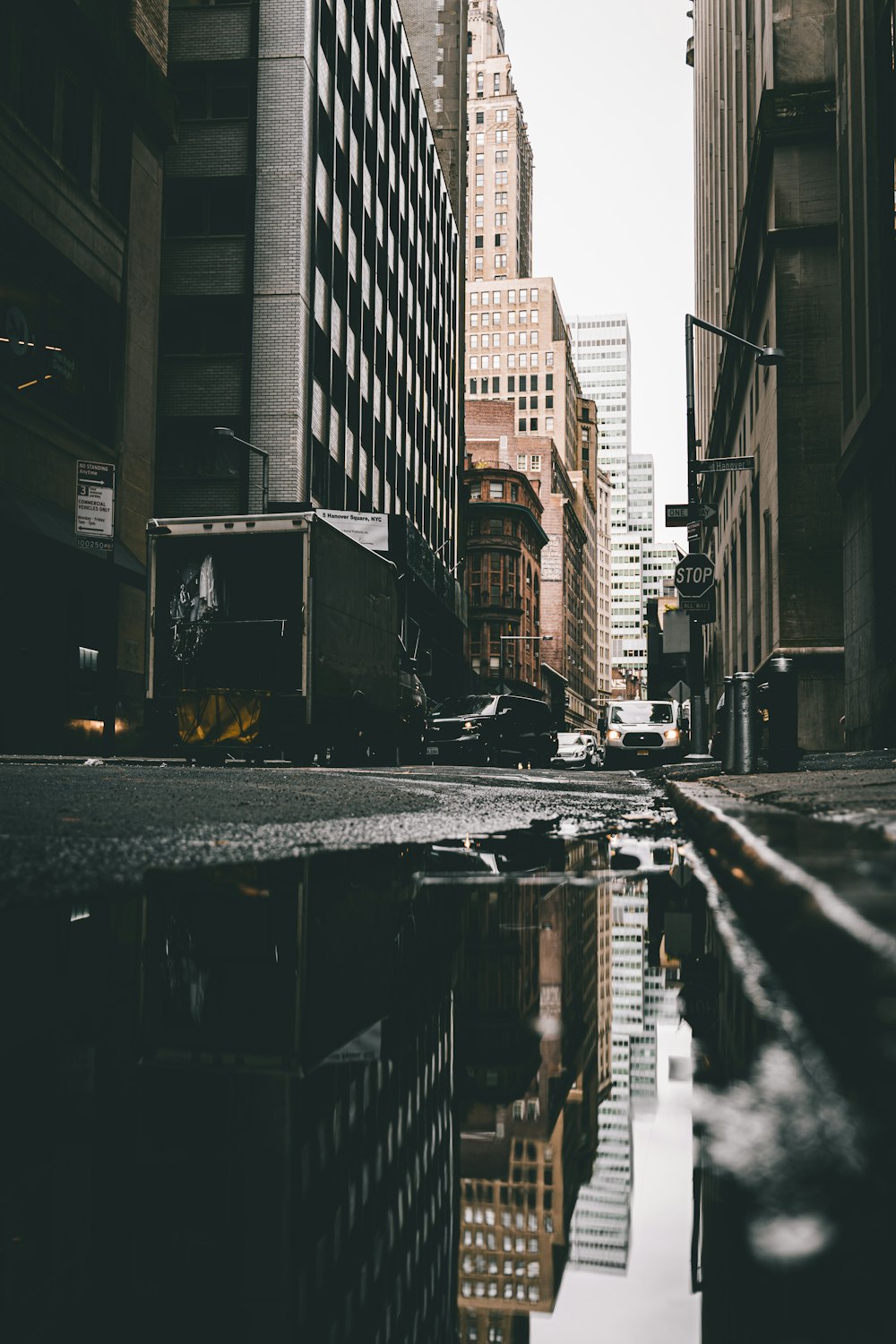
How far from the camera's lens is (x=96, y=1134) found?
1.75 m

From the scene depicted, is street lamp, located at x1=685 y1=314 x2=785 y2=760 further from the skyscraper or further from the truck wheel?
the skyscraper

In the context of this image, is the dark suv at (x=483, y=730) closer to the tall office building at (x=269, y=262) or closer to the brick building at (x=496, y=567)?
the tall office building at (x=269, y=262)

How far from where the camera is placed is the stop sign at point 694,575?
72.5 feet

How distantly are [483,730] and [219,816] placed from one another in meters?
19.9

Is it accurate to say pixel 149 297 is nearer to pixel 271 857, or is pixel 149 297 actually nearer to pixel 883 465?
pixel 883 465

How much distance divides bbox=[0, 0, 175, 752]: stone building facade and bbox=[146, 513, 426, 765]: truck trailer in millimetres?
2307

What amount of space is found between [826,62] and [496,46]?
166716 millimetres

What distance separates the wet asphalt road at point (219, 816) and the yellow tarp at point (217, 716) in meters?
5.27

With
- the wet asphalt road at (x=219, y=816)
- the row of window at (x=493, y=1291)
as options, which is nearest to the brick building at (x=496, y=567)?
the wet asphalt road at (x=219, y=816)

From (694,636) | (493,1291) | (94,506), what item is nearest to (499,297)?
(694,636)

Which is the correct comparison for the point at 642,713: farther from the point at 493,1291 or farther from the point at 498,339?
the point at 498,339

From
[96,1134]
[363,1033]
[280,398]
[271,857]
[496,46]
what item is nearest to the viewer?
[96,1134]

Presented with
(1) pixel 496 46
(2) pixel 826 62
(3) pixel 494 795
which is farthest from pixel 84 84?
(1) pixel 496 46

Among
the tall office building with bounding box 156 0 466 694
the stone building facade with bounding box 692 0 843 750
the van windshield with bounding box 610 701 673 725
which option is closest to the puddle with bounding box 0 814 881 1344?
the stone building facade with bounding box 692 0 843 750
